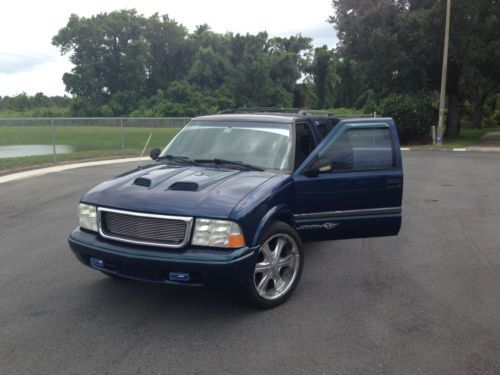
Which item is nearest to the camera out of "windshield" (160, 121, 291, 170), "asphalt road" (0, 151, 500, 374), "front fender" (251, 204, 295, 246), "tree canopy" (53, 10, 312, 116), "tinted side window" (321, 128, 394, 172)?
"asphalt road" (0, 151, 500, 374)

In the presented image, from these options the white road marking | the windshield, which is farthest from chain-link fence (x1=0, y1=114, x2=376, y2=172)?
the windshield

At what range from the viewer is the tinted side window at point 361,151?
491 centimetres

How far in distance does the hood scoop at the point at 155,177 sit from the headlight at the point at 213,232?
2.19ft

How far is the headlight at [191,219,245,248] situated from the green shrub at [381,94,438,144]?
24.7 m

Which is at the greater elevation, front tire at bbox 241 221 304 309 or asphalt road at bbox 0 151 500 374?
front tire at bbox 241 221 304 309

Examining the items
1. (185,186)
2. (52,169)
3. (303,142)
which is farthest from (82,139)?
(185,186)

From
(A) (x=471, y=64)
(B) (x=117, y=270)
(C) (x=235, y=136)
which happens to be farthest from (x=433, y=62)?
(B) (x=117, y=270)

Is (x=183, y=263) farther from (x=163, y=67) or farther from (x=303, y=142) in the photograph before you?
(x=163, y=67)

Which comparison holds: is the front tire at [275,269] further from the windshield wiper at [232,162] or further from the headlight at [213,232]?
the windshield wiper at [232,162]

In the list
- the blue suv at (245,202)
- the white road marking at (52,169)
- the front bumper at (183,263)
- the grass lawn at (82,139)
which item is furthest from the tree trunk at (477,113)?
the front bumper at (183,263)

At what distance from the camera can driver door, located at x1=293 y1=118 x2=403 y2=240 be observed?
186 inches

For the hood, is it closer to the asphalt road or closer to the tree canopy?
the asphalt road

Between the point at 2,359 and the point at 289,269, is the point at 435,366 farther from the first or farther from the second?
the point at 2,359

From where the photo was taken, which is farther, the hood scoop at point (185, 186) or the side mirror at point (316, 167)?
the side mirror at point (316, 167)
